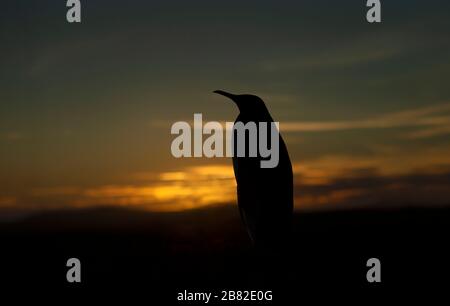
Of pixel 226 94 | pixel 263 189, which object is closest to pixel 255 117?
pixel 226 94

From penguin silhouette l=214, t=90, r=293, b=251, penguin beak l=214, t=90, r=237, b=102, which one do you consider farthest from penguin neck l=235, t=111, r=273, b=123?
penguin beak l=214, t=90, r=237, b=102

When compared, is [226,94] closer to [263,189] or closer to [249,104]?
[249,104]

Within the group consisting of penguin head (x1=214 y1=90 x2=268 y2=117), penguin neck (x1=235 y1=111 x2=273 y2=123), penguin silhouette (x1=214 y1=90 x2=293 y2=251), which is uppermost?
penguin head (x1=214 y1=90 x2=268 y2=117)

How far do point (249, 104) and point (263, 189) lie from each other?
103cm

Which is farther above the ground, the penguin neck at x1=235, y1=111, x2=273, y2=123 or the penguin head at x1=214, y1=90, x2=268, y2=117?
the penguin head at x1=214, y1=90, x2=268, y2=117

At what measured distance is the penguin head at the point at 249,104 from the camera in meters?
6.30

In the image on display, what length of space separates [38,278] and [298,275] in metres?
3.36

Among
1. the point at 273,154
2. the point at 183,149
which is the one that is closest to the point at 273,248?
the point at 273,154

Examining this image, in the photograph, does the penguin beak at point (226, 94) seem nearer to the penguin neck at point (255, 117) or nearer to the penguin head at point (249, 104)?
the penguin head at point (249, 104)

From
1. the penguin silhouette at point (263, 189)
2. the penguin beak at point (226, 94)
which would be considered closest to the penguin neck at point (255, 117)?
the penguin silhouette at point (263, 189)

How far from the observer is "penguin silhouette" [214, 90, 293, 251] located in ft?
20.4

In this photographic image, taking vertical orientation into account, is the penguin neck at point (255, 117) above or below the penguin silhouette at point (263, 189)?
above

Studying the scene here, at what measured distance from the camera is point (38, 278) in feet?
21.9

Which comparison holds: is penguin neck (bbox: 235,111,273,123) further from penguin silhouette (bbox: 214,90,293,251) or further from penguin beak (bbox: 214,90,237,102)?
penguin beak (bbox: 214,90,237,102)
